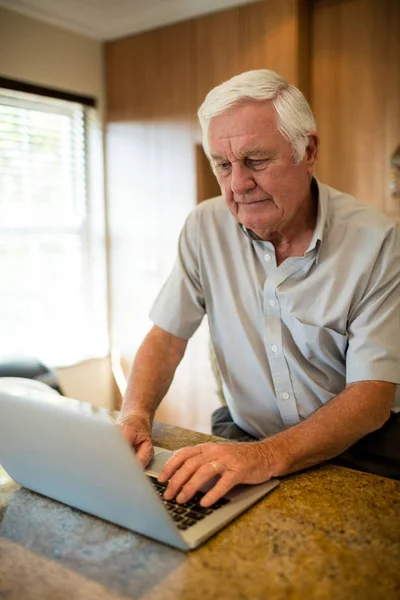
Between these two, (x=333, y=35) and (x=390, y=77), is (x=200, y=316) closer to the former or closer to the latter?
(x=390, y=77)

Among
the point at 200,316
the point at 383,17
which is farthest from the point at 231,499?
the point at 383,17

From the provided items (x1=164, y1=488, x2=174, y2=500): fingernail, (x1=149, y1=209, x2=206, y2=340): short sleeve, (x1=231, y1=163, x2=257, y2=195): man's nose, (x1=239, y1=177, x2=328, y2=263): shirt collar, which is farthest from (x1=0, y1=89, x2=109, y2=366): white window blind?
(x1=164, y1=488, x2=174, y2=500): fingernail

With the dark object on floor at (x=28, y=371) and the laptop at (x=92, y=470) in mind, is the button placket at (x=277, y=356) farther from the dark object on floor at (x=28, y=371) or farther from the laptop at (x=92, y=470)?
the dark object on floor at (x=28, y=371)


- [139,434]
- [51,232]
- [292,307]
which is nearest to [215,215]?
[292,307]

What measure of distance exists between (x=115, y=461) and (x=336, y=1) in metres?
2.64

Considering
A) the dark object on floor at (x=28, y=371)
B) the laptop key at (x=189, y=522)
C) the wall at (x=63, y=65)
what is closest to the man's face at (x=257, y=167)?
the laptop key at (x=189, y=522)

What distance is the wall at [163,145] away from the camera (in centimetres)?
291

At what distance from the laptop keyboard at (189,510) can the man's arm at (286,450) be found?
0.04ft

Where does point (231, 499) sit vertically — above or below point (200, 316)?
below

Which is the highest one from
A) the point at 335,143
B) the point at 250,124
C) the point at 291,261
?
the point at 335,143

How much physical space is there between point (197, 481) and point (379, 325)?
0.57m

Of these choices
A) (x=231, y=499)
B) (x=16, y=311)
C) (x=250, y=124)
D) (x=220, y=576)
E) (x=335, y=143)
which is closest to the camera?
(x=220, y=576)

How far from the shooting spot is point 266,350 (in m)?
1.42

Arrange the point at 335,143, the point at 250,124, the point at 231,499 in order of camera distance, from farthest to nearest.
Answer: the point at 335,143
the point at 250,124
the point at 231,499
